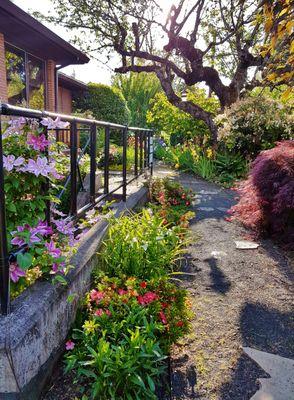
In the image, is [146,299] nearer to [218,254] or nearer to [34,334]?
[34,334]

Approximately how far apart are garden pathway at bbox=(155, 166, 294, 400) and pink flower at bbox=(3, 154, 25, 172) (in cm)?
139

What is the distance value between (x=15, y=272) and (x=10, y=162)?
0.52m

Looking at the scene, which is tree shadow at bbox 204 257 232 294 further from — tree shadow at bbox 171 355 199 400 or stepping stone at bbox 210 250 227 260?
tree shadow at bbox 171 355 199 400

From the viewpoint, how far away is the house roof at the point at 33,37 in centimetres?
600

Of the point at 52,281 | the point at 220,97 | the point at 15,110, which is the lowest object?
the point at 52,281

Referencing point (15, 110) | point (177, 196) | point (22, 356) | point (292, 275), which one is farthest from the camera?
point (177, 196)

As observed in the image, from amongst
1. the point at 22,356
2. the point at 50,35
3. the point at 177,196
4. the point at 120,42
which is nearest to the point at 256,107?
the point at 177,196

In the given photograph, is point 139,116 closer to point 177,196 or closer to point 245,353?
point 177,196

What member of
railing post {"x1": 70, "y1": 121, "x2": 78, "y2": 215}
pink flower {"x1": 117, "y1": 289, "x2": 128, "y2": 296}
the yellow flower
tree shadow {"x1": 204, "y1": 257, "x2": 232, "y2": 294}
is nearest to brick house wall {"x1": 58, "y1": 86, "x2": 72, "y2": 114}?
tree shadow {"x1": 204, "y1": 257, "x2": 232, "y2": 294}

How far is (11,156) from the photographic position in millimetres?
1641

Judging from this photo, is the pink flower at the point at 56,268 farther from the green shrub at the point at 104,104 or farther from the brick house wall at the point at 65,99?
the brick house wall at the point at 65,99

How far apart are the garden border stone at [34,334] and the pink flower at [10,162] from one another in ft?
2.09

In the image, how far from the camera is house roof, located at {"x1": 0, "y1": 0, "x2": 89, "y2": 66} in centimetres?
600

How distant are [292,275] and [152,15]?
35.7 feet
